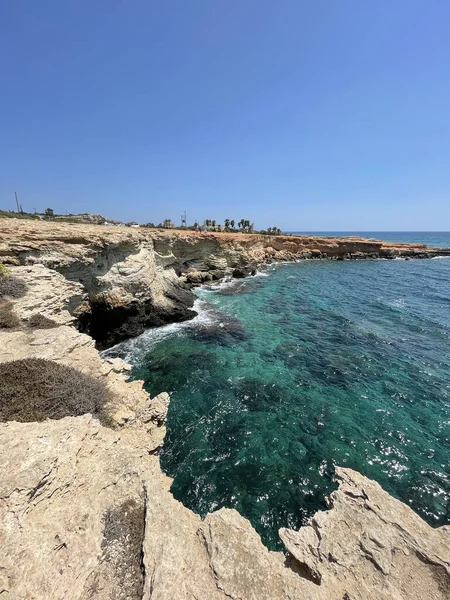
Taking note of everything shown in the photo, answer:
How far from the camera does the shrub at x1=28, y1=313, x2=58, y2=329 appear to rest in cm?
1202

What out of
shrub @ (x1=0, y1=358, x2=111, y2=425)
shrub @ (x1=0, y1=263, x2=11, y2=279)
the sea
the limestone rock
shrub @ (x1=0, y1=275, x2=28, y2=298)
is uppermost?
shrub @ (x1=0, y1=263, x2=11, y2=279)

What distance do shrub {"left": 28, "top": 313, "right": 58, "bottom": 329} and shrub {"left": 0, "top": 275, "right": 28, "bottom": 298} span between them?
68.1 inches

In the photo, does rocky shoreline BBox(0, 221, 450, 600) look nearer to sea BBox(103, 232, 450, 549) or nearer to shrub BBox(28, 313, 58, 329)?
sea BBox(103, 232, 450, 549)

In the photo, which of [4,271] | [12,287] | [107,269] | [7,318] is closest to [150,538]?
[7,318]

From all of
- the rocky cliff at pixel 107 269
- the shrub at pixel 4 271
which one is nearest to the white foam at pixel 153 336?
the rocky cliff at pixel 107 269

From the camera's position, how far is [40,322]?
40.3 feet

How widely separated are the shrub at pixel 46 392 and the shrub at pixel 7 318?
4.11m

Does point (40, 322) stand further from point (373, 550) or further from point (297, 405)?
point (373, 550)

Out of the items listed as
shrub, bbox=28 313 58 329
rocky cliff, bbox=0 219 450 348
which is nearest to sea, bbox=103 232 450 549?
rocky cliff, bbox=0 219 450 348

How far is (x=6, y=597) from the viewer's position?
3535 mm

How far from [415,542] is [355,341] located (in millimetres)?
14199

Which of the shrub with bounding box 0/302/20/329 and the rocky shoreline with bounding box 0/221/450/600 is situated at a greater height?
the shrub with bounding box 0/302/20/329

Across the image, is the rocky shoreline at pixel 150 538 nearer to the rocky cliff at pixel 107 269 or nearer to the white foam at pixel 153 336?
the white foam at pixel 153 336

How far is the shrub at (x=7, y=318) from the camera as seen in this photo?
11203mm
